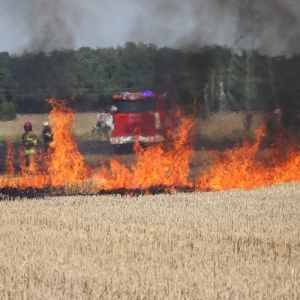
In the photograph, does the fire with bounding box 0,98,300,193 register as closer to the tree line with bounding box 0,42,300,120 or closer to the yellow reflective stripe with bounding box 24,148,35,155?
the yellow reflective stripe with bounding box 24,148,35,155

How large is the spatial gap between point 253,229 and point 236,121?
41.3 ft

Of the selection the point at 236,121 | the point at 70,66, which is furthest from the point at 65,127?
the point at 236,121

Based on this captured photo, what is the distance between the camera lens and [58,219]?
46.3ft

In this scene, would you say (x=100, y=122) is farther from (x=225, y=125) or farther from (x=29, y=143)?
(x=225, y=125)

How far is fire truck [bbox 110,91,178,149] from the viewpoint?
27.4 metres

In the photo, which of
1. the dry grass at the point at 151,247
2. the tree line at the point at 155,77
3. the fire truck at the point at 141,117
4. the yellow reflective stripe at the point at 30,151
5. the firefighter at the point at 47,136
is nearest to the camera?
the dry grass at the point at 151,247

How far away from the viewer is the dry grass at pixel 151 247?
890cm

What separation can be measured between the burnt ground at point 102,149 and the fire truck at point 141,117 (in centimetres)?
51

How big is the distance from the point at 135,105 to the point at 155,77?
4.11ft

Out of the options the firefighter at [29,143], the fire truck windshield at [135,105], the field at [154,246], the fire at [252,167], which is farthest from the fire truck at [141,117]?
the field at [154,246]

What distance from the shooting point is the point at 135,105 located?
28719 millimetres

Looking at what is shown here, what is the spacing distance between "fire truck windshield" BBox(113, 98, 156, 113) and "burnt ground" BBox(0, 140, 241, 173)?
1.54 metres

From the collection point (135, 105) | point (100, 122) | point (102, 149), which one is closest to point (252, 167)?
point (135, 105)

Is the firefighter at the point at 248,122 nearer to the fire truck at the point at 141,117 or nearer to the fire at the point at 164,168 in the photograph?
the fire at the point at 164,168
